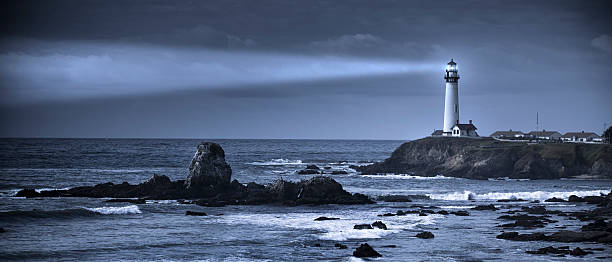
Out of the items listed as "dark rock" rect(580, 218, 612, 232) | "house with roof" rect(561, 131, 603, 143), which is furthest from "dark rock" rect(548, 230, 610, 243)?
"house with roof" rect(561, 131, 603, 143)

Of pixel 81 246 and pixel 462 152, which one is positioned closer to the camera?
pixel 81 246

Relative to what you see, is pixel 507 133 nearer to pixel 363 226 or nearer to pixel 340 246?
pixel 363 226

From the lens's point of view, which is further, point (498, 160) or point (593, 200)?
point (498, 160)

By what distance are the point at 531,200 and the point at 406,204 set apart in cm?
1297

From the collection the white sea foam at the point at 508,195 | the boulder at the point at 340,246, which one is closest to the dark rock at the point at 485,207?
the white sea foam at the point at 508,195

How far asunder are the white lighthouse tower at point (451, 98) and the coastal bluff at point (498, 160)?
7.81 metres

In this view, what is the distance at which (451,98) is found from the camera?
11300 cm

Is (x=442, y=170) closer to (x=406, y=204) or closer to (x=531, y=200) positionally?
(x=531, y=200)

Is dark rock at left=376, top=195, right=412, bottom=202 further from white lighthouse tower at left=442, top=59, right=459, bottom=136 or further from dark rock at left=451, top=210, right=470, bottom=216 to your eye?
white lighthouse tower at left=442, top=59, right=459, bottom=136

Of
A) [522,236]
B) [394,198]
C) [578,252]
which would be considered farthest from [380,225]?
[394,198]

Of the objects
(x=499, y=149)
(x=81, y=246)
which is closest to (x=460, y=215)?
(x=81, y=246)

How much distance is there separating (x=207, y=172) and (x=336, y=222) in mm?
18146

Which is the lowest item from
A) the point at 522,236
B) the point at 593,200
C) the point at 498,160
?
the point at 522,236

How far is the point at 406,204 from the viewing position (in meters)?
55.6
